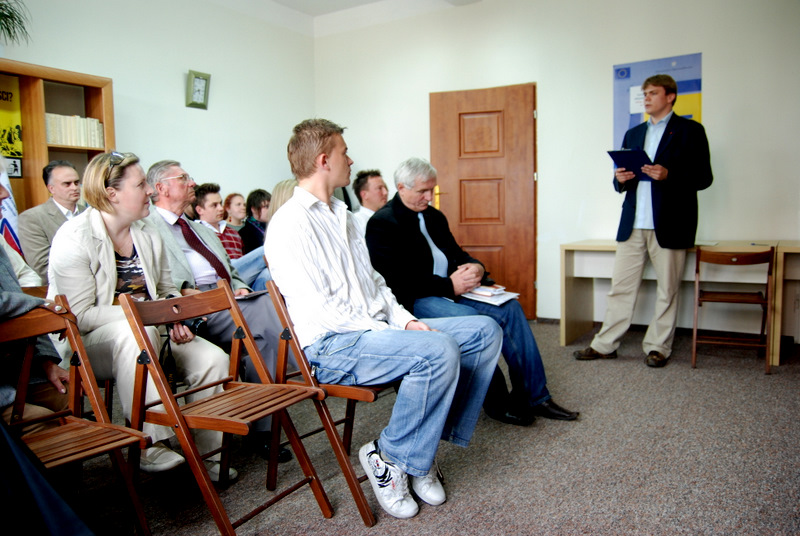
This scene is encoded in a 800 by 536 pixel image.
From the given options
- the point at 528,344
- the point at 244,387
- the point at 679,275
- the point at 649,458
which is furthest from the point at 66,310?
the point at 679,275

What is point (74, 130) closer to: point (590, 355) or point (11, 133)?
point (11, 133)

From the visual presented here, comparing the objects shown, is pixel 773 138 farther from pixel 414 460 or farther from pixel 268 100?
pixel 268 100

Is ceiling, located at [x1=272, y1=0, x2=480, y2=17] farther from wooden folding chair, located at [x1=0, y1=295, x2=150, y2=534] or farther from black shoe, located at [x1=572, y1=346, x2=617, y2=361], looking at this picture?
wooden folding chair, located at [x1=0, y1=295, x2=150, y2=534]

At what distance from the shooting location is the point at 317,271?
6.39 feet

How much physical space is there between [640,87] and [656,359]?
2268 millimetres

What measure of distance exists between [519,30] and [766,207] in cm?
250

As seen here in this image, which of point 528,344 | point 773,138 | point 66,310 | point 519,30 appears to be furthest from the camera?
point 519,30

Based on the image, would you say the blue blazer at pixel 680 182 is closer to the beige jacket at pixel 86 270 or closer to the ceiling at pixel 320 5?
the beige jacket at pixel 86 270

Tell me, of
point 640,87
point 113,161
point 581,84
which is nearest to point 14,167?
point 113,161

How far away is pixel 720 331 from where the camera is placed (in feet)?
14.7

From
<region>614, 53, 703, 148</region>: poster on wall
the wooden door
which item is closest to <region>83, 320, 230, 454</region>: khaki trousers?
the wooden door

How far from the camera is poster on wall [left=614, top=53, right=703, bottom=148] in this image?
444cm

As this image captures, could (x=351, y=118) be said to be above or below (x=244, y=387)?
above

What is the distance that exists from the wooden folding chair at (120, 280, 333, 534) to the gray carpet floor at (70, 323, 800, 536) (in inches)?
9.1
